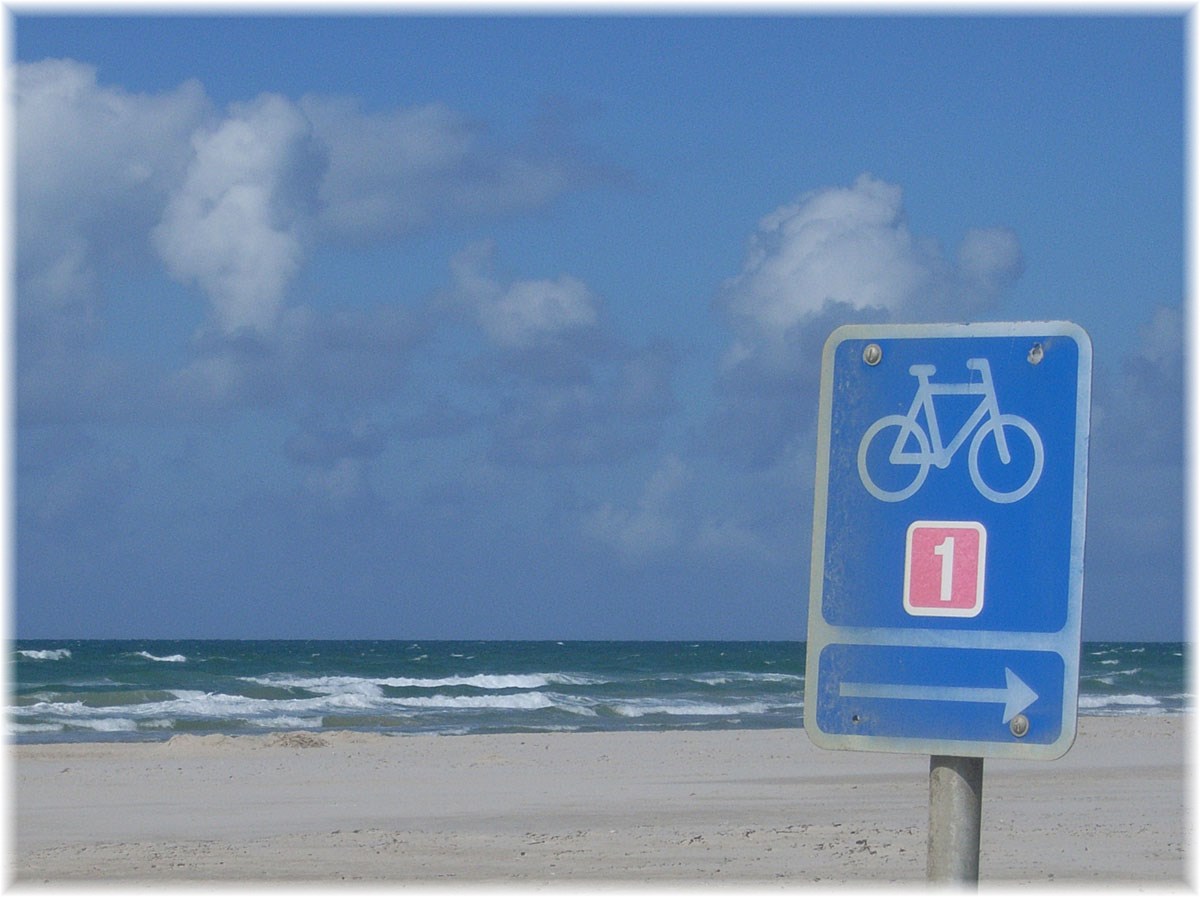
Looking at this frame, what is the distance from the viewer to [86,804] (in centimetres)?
1408

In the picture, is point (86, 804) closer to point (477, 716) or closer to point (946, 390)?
point (946, 390)

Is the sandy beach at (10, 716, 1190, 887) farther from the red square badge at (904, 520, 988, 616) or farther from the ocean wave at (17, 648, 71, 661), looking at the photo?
the ocean wave at (17, 648, 71, 661)

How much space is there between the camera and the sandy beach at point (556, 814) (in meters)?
9.66

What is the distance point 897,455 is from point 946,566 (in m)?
0.15

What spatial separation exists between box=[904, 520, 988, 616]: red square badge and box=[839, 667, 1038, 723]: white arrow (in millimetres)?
97

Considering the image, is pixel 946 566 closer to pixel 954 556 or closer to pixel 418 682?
pixel 954 556

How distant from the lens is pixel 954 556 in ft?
6.12

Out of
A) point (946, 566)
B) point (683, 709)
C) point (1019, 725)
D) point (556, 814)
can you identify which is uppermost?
point (946, 566)

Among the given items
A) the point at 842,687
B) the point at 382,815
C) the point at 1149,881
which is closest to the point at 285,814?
the point at 382,815

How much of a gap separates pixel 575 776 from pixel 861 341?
49.4 feet

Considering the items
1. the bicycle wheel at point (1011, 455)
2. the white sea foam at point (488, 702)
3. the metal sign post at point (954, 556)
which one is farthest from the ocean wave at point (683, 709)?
the bicycle wheel at point (1011, 455)

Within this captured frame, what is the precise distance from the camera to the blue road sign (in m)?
1.84

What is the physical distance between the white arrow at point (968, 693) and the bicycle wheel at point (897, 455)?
245 mm

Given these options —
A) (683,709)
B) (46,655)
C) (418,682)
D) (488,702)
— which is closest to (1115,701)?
(683,709)
